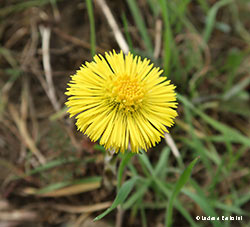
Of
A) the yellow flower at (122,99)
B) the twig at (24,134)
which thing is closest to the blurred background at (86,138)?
the twig at (24,134)

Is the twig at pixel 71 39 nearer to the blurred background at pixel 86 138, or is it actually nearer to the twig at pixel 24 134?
the blurred background at pixel 86 138

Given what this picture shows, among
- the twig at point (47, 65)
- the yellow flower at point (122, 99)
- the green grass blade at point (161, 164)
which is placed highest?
the twig at point (47, 65)

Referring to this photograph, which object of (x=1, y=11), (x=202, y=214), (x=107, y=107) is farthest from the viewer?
(x=1, y=11)

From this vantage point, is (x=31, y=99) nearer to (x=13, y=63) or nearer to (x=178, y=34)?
(x=13, y=63)

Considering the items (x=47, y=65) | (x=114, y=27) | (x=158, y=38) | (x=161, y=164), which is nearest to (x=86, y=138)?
(x=161, y=164)

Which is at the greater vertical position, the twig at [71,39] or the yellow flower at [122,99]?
the twig at [71,39]

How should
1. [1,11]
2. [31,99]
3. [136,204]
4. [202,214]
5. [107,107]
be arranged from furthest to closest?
[1,11]
[31,99]
[202,214]
[136,204]
[107,107]

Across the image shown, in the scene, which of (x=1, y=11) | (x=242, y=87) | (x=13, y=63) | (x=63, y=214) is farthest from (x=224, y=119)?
(x=1, y=11)
